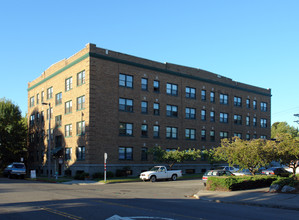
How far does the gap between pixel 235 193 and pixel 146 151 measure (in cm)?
2230

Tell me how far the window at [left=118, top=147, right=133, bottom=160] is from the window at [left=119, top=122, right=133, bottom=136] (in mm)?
1826

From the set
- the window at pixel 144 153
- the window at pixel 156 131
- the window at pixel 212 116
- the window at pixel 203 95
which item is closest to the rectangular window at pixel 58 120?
the window at pixel 144 153

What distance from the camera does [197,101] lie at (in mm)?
49594

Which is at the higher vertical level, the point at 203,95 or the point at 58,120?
the point at 203,95

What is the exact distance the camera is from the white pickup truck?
33.7 m

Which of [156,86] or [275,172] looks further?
[156,86]

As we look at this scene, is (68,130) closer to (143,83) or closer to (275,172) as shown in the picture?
(143,83)

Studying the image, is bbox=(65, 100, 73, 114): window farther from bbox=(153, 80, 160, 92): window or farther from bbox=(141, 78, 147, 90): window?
bbox=(153, 80, 160, 92): window

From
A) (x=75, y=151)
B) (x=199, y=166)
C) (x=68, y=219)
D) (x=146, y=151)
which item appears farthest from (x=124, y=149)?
(x=68, y=219)

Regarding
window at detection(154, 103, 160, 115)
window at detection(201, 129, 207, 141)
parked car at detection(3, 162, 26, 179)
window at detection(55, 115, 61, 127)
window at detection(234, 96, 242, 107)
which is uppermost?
window at detection(234, 96, 242, 107)

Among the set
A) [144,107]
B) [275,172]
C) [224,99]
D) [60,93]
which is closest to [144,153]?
[144,107]

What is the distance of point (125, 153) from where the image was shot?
41156 millimetres

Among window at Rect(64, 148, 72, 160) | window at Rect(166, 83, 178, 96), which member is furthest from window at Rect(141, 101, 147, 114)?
window at Rect(64, 148, 72, 160)

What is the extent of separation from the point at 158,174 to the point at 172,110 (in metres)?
14.0
